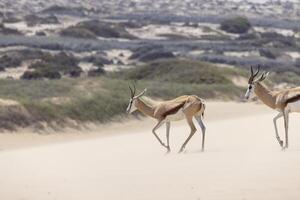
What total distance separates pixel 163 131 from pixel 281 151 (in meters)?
8.22

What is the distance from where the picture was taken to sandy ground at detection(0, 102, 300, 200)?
13570mm

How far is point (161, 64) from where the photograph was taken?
43844 mm

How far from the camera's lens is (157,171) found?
50.9 feet

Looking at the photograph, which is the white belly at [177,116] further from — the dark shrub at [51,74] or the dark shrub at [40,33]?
the dark shrub at [40,33]

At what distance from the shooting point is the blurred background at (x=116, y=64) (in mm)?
29234

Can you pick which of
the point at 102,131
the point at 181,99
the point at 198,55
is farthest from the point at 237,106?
the point at 198,55

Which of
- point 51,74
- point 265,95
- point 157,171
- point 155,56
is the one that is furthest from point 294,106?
point 155,56

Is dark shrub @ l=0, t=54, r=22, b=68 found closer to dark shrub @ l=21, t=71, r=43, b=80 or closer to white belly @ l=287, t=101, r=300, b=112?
dark shrub @ l=21, t=71, r=43, b=80

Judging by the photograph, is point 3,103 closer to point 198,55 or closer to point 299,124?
point 299,124

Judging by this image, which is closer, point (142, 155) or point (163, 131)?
point (142, 155)

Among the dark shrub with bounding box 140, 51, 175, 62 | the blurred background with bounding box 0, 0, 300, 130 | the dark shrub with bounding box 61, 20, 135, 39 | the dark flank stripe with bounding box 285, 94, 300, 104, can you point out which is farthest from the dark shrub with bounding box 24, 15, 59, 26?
the dark flank stripe with bounding box 285, 94, 300, 104

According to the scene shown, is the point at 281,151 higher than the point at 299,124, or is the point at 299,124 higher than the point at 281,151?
the point at 281,151

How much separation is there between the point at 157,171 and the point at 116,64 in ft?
127

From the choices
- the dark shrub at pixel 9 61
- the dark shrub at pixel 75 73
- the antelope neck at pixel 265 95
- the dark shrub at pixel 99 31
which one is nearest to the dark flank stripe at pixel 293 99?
the antelope neck at pixel 265 95
